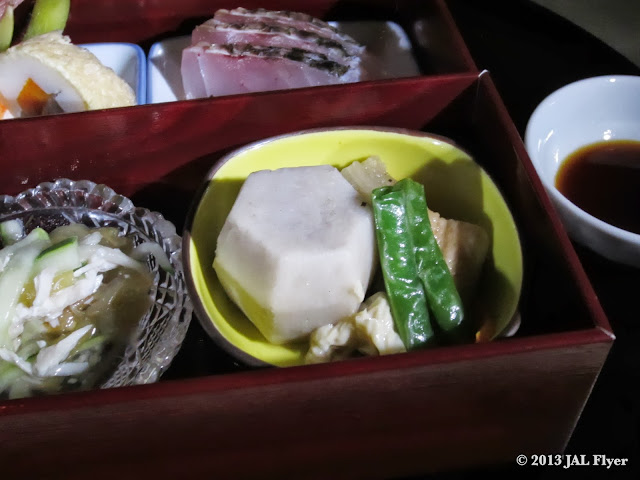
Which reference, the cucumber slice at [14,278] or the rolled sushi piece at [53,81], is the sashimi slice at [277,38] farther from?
the cucumber slice at [14,278]

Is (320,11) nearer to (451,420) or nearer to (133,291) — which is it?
(133,291)

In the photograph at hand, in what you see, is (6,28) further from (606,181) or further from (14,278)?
(606,181)

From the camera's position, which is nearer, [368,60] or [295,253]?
[295,253]

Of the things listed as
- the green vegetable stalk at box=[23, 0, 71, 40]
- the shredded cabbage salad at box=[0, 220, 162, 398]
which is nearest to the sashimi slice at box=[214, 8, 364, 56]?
the green vegetable stalk at box=[23, 0, 71, 40]

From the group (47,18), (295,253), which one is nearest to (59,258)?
(295,253)

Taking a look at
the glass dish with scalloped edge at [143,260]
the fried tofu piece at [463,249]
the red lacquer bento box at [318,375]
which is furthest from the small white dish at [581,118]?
the glass dish with scalloped edge at [143,260]

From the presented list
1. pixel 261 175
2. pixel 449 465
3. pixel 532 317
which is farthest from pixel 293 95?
pixel 449 465

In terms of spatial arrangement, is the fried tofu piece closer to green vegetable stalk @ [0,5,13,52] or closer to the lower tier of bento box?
the lower tier of bento box
